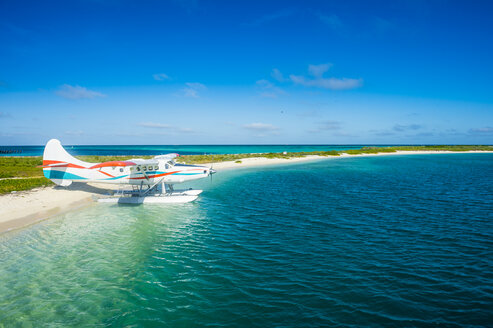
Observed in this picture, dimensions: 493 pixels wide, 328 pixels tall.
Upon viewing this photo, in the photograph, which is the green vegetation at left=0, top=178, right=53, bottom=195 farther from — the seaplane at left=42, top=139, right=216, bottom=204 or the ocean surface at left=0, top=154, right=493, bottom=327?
Answer: the ocean surface at left=0, top=154, right=493, bottom=327

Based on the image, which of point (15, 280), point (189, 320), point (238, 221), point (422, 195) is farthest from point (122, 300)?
point (422, 195)

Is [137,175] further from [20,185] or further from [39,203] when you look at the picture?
[20,185]

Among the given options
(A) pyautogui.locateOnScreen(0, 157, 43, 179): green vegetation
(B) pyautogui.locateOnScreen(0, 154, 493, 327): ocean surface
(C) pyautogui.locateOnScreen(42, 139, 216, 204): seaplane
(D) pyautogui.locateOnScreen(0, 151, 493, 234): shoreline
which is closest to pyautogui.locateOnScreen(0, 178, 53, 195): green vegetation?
(D) pyautogui.locateOnScreen(0, 151, 493, 234): shoreline

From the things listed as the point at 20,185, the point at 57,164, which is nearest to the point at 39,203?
the point at 57,164

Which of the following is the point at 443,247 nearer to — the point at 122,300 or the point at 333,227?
the point at 333,227

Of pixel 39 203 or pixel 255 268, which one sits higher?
pixel 39 203

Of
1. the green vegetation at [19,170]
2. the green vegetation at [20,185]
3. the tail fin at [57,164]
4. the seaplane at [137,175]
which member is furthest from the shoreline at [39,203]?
the green vegetation at [19,170]
